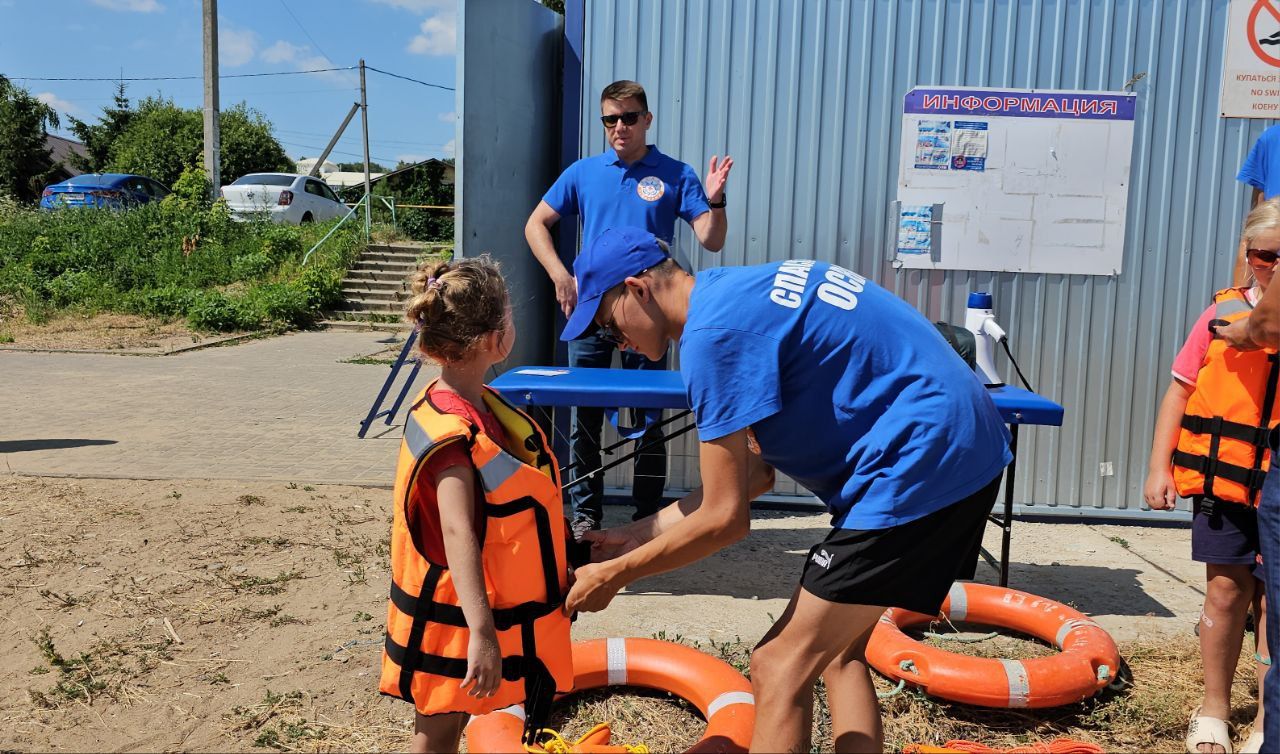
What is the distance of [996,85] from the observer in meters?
5.81

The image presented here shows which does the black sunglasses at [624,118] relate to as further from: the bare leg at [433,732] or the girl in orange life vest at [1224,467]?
the bare leg at [433,732]

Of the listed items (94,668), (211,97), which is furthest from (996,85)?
(211,97)

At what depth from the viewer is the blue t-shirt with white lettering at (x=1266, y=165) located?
12.5ft

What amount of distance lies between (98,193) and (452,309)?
73.4ft

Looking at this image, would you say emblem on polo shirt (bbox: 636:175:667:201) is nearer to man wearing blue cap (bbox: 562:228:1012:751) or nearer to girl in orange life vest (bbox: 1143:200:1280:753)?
girl in orange life vest (bbox: 1143:200:1280:753)

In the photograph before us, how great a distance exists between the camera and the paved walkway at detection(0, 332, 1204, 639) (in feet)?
14.8

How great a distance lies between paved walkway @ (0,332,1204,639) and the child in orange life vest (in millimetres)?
1829

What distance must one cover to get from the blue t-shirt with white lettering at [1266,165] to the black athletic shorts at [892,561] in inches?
96.9

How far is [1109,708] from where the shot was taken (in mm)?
3441

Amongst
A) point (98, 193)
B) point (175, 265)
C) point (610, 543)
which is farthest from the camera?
point (98, 193)

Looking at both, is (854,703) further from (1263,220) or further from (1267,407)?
(1263,220)

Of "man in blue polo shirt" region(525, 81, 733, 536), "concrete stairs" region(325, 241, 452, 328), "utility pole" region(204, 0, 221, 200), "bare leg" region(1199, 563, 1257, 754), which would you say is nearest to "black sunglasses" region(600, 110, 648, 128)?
"man in blue polo shirt" region(525, 81, 733, 536)

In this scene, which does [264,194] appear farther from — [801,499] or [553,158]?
[801,499]

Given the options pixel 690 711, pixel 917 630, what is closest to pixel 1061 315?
pixel 917 630
